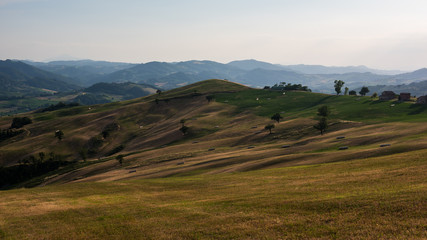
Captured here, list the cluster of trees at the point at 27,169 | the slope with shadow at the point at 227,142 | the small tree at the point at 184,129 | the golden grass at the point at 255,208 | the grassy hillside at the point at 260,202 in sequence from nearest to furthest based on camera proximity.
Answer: the golden grass at the point at 255,208 → the grassy hillside at the point at 260,202 → the slope with shadow at the point at 227,142 → the cluster of trees at the point at 27,169 → the small tree at the point at 184,129

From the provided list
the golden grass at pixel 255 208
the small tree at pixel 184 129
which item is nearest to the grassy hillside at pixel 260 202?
the golden grass at pixel 255 208

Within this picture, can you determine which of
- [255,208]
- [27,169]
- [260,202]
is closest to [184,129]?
[27,169]

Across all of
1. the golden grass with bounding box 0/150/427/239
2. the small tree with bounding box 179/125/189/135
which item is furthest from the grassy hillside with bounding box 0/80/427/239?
the small tree with bounding box 179/125/189/135

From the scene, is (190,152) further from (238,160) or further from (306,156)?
(306,156)

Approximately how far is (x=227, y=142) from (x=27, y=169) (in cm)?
9815

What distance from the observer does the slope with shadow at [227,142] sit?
230ft

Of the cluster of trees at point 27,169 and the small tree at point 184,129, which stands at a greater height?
the small tree at point 184,129

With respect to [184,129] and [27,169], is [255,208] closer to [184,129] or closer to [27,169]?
[184,129]

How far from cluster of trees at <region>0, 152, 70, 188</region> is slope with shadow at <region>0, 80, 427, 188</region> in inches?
446

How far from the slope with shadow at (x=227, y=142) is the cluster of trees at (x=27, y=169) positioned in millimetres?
11325

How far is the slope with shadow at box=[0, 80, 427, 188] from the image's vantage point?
70.2 m

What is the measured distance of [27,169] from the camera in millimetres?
133125

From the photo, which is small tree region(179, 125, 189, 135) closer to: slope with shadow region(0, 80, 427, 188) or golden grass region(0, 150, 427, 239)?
slope with shadow region(0, 80, 427, 188)

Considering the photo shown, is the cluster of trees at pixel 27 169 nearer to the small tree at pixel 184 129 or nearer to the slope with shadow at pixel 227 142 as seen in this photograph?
the slope with shadow at pixel 227 142
